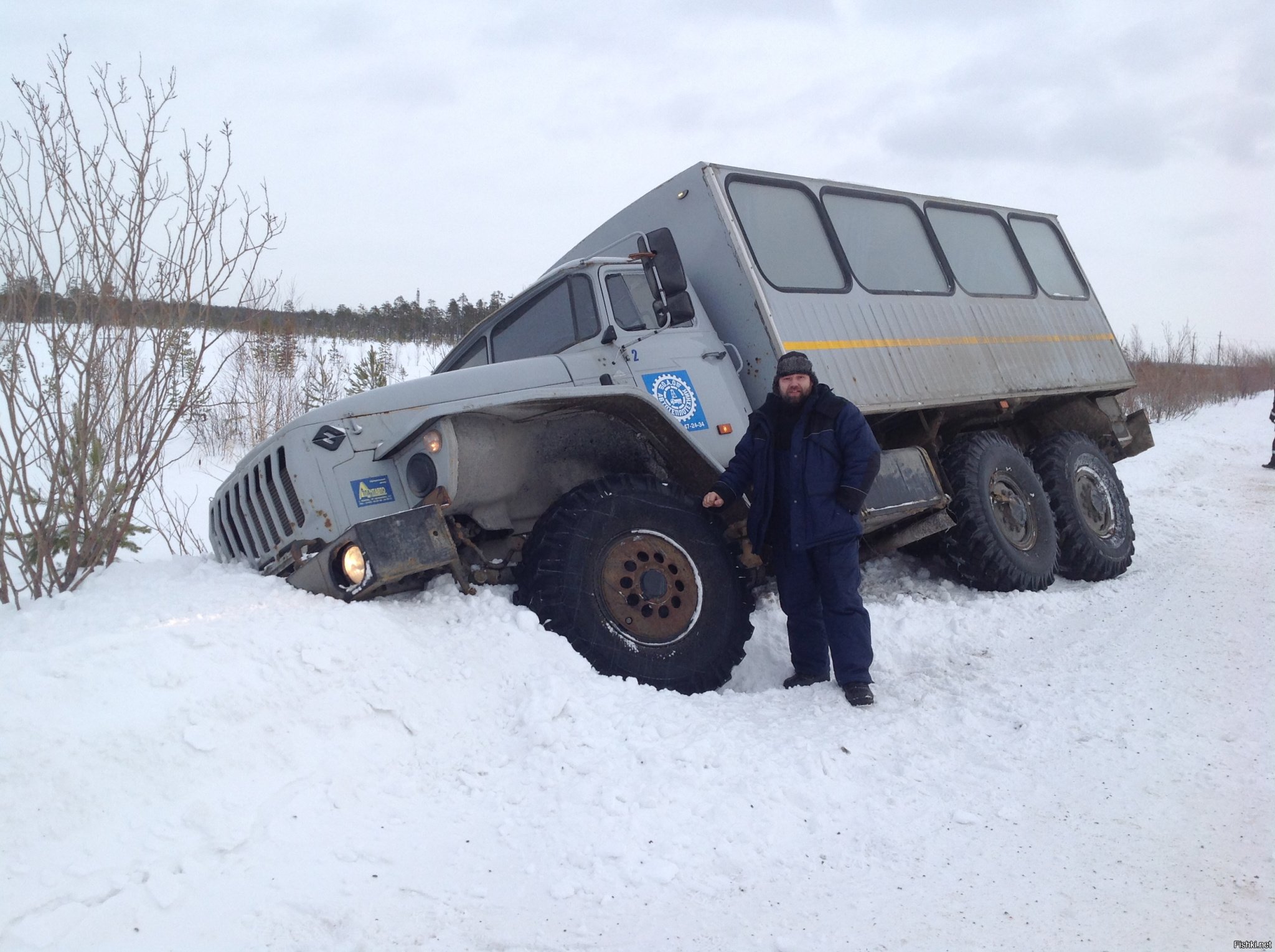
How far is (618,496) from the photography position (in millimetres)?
4477

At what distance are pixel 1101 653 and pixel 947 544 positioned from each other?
1.71m

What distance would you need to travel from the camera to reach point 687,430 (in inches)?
197

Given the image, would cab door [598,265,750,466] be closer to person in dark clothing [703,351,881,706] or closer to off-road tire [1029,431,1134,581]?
person in dark clothing [703,351,881,706]

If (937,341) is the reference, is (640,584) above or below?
below

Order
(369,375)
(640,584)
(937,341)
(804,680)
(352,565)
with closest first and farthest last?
(352,565), (640,584), (804,680), (937,341), (369,375)

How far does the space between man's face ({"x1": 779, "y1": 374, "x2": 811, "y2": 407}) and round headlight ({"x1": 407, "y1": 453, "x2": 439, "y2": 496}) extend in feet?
6.23

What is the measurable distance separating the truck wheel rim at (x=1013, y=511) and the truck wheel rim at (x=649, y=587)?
10.4 ft

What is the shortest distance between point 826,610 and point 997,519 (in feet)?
9.03

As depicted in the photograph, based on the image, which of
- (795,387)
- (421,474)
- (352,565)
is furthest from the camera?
(795,387)

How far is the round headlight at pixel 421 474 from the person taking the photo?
409cm

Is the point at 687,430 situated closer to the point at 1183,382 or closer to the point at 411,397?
the point at 411,397

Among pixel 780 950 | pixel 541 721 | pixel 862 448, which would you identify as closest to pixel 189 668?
pixel 541 721

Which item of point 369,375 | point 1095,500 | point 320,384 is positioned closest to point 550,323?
point 1095,500

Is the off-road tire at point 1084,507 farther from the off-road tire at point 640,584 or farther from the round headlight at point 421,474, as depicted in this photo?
the round headlight at point 421,474
